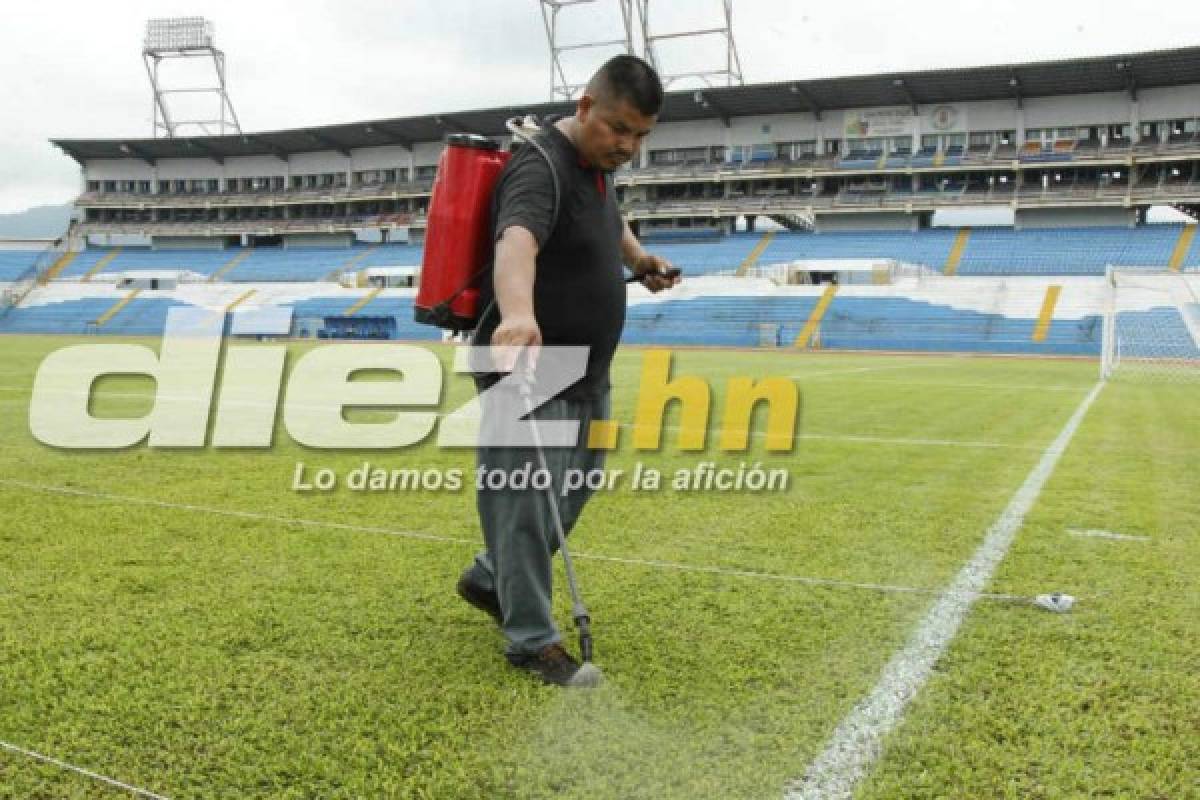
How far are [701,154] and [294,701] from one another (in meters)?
51.6

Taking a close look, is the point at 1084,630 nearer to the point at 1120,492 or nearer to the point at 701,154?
the point at 1120,492

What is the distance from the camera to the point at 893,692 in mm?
2574

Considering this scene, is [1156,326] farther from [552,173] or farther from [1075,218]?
[552,173]

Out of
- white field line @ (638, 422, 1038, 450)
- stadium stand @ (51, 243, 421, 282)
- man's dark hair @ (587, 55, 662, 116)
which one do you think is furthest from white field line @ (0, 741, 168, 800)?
stadium stand @ (51, 243, 421, 282)

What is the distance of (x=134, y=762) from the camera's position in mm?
2119

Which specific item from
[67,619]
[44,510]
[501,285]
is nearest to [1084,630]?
[501,285]

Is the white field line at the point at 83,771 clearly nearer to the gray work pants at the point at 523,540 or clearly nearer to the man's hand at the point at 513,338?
the gray work pants at the point at 523,540

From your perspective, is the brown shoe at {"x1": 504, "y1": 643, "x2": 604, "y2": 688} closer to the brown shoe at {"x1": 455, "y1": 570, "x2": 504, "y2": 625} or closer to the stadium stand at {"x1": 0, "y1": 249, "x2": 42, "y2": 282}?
the brown shoe at {"x1": 455, "y1": 570, "x2": 504, "y2": 625}

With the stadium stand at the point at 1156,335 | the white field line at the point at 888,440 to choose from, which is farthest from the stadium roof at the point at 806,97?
the white field line at the point at 888,440

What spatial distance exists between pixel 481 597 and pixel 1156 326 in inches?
1292

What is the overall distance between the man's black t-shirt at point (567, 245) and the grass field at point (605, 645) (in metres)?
0.94

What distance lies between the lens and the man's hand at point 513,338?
2328 mm

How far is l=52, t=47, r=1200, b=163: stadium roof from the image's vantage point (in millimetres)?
40031

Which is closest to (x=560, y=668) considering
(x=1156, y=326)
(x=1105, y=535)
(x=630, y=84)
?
(x=630, y=84)
